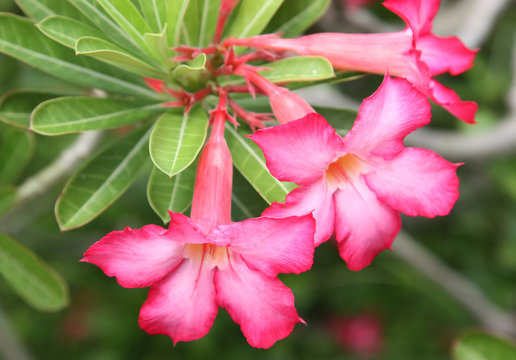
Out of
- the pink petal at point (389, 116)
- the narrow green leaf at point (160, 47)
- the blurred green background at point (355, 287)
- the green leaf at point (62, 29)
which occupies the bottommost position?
the blurred green background at point (355, 287)

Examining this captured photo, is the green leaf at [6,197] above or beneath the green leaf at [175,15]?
beneath

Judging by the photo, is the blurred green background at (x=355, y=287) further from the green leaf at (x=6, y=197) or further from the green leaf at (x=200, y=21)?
the green leaf at (x=200, y=21)

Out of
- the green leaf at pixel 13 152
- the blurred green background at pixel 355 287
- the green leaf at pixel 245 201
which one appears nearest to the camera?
the green leaf at pixel 245 201

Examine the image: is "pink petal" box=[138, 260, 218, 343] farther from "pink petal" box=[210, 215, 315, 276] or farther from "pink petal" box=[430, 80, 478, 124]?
"pink petal" box=[430, 80, 478, 124]

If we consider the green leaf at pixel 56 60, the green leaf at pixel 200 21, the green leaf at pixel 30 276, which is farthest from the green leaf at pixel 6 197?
the green leaf at pixel 200 21

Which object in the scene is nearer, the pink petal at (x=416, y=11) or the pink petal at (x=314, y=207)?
the pink petal at (x=314, y=207)

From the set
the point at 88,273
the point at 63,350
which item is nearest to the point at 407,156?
the point at 88,273

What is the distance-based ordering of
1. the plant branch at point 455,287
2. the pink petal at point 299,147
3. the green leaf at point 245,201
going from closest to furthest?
the pink petal at point 299,147
the green leaf at point 245,201
the plant branch at point 455,287
